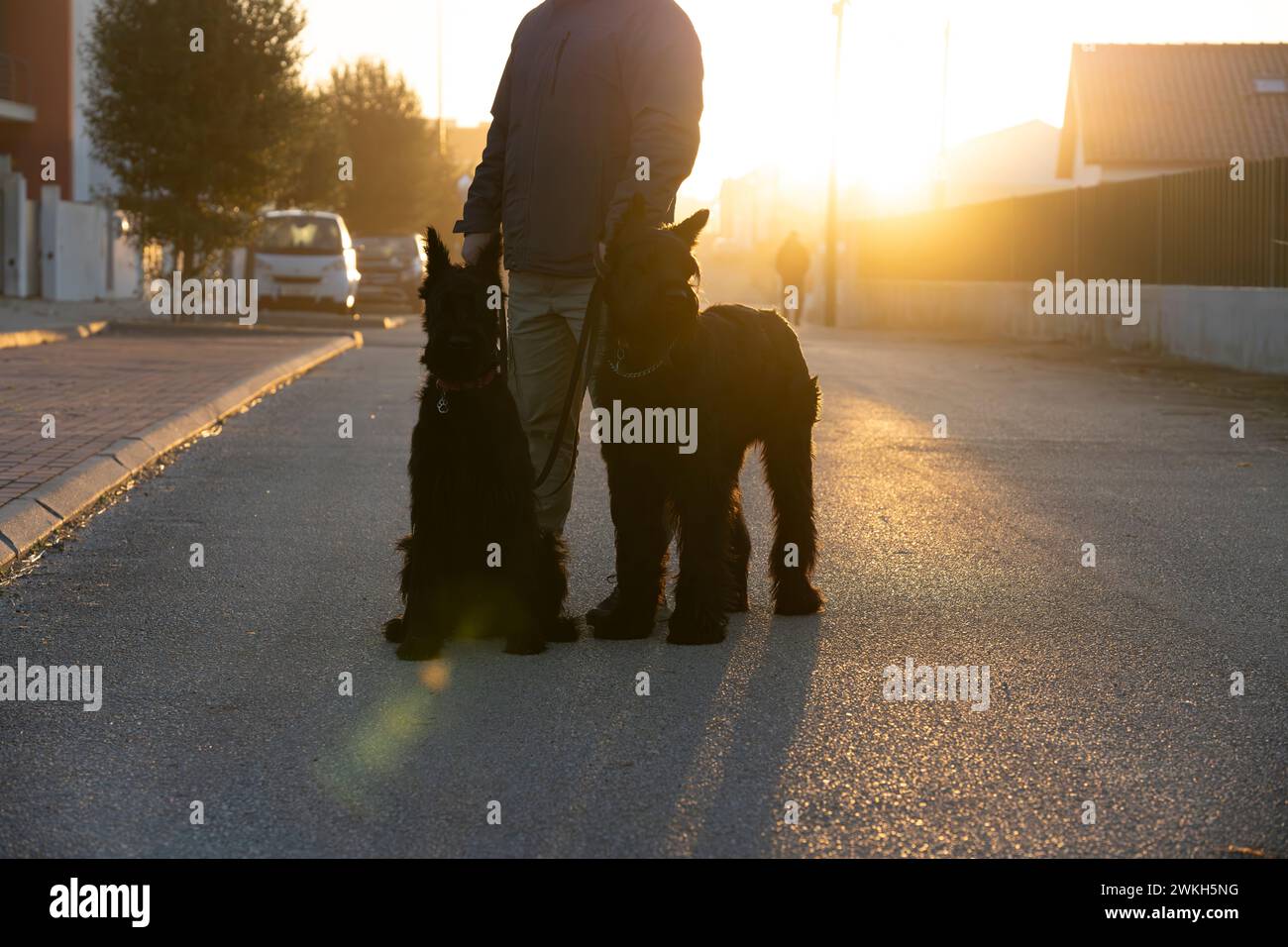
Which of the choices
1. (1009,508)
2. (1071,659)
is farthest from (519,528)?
(1009,508)

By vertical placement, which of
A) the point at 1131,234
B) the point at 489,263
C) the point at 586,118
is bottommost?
the point at 489,263

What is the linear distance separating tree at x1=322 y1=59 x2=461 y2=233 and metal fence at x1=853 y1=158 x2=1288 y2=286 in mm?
18441

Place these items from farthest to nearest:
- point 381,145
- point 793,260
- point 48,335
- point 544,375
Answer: point 381,145
point 793,260
point 48,335
point 544,375

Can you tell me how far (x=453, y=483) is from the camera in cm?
553

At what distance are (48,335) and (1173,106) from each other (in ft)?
118

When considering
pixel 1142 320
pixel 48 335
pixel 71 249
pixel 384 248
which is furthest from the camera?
pixel 384 248

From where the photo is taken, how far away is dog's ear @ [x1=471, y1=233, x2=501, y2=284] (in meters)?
5.45

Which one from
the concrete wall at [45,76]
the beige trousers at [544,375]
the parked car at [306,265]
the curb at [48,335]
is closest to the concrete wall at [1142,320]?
the parked car at [306,265]

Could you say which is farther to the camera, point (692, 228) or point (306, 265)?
point (306, 265)

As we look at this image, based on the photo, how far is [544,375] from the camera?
6477 mm

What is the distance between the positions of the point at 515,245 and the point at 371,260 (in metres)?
32.8

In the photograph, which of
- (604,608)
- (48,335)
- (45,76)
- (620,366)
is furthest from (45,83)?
(620,366)

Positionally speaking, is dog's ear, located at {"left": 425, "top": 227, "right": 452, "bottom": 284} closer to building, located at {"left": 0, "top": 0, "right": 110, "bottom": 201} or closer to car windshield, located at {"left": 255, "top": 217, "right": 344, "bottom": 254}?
car windshield, located at {"left": 255, "top": 217, "right": 344, "bottom": 254}

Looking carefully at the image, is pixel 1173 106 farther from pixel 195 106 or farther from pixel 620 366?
pixel 620 366
